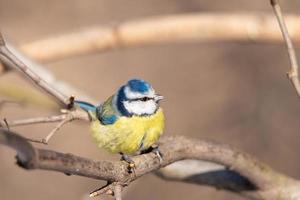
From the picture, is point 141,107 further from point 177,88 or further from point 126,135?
point 177,88

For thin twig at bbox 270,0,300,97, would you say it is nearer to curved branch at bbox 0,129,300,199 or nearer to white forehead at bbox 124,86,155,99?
curved branch at bbox 0,129,300,199

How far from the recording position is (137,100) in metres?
2.20

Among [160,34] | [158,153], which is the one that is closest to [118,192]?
[158,153]

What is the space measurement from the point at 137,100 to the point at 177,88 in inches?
91.5

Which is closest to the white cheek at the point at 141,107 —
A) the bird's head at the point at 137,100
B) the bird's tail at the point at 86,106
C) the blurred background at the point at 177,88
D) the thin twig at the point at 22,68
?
the bird's head at the point at 137,100

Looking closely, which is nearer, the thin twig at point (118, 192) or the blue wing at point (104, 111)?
the thin twig at point (118, 192)

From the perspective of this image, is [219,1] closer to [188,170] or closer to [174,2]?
[174,2]

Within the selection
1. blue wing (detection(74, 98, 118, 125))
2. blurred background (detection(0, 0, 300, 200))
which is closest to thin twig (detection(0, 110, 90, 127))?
blue wing (detection(74, 98, 118, 125))

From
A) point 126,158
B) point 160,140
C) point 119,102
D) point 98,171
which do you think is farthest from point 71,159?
point 119,102

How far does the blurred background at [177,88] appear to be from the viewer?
389 centimetres

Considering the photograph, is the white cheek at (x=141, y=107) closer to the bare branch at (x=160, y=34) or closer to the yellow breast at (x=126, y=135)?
the yellow breast at (x=126, y=135)

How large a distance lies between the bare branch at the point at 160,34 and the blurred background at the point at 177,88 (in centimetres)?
68

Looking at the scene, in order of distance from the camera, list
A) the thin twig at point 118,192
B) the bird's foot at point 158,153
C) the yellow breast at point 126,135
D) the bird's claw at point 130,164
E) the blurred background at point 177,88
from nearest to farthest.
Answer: the thin twig at point 118,192, the bird's claw at point 130,164, the bird's foot at point 158,153, the yellow breast at point 126,135, the blurred background at point 177,88

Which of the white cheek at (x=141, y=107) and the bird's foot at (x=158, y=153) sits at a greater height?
the white cheek at (x=141, y=107)
